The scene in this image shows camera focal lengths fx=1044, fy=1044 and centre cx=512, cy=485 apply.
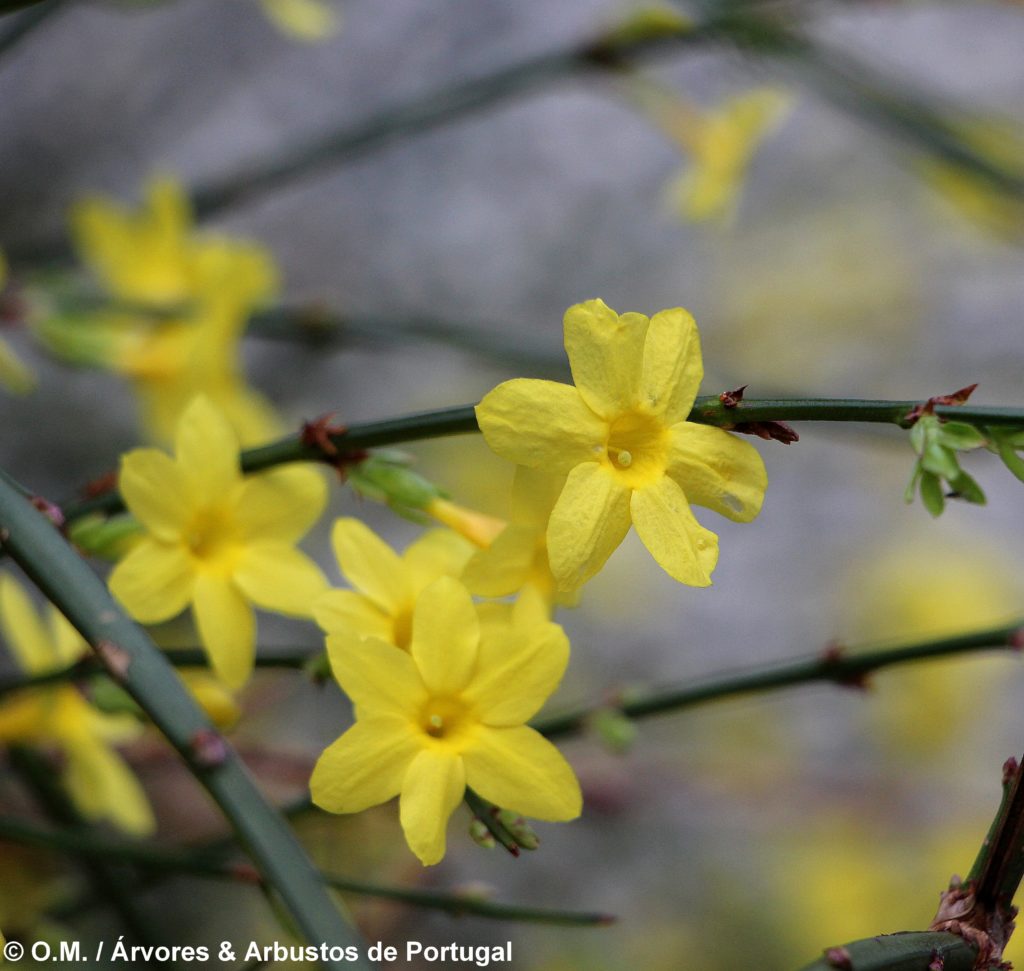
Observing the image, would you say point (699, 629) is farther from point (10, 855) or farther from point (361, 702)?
point (361, 702)

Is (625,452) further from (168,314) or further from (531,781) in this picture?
(168,314)

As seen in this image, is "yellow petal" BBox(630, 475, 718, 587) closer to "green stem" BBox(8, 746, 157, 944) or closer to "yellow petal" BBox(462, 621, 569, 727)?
"yellow petal" BBox(462, 621, 569, 727)

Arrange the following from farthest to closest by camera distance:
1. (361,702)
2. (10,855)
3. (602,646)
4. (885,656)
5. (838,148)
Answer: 1. (838,148)
2. (602,646)
3. (10,855)
4. (885,656)
5. (361,702)

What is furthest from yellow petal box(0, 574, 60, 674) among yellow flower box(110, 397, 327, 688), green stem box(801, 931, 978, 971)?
green stem box(801, 931, 978, 971)

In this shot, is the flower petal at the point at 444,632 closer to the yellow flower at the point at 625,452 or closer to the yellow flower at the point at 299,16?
the yellow flower at the point at 625,452

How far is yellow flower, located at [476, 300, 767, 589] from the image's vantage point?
432 millimetres

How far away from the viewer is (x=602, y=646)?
79.0 inches

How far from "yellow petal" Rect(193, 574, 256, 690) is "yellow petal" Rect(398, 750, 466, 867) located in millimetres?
124

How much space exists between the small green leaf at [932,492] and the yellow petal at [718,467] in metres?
0.07

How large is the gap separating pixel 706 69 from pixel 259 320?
150 cm

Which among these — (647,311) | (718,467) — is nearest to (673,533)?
(718,467)

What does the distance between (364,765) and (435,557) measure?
0.14 m

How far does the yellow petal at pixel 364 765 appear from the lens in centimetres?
43

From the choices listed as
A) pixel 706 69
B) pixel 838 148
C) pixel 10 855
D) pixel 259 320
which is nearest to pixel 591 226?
pixel 706 69
